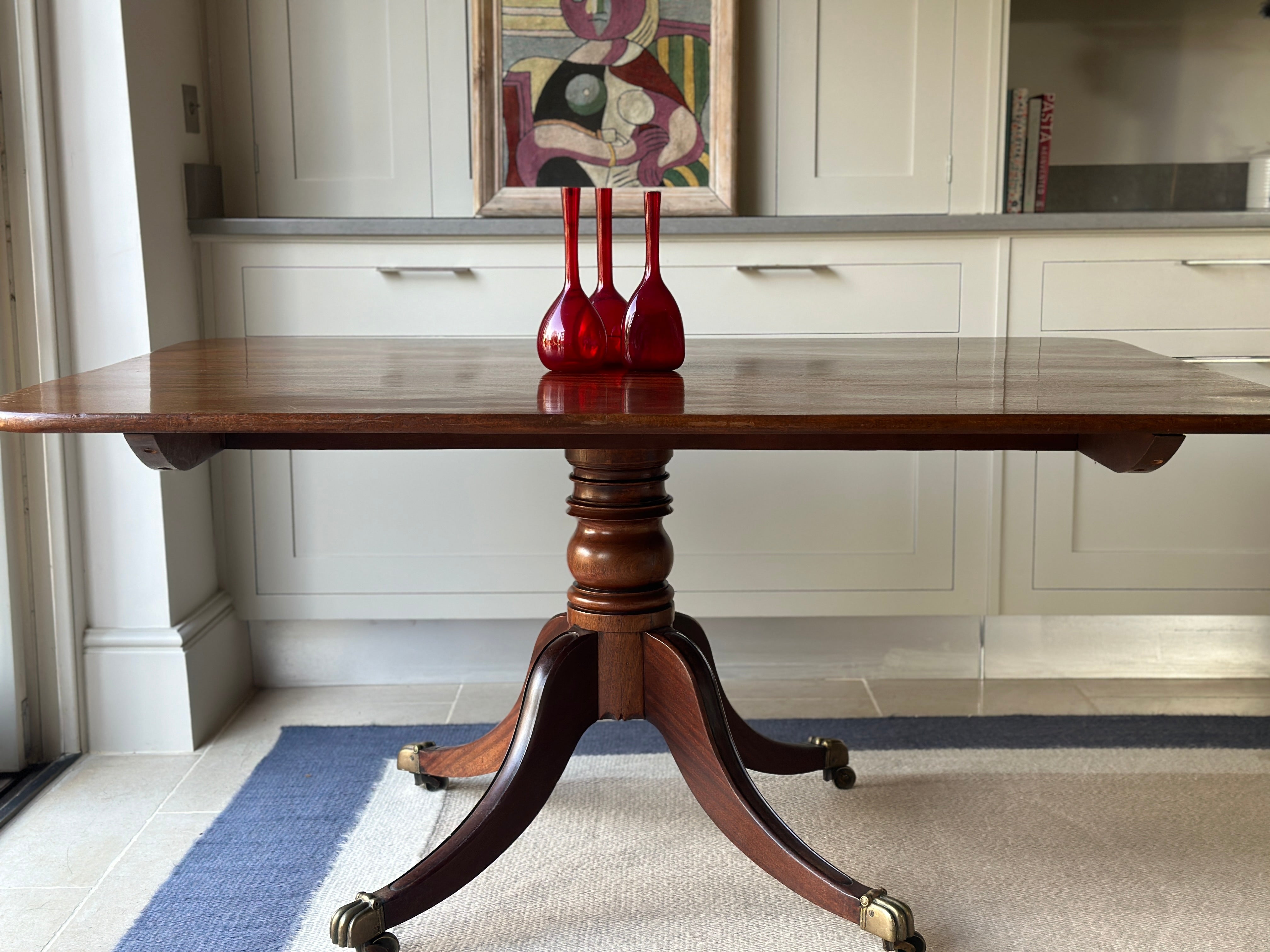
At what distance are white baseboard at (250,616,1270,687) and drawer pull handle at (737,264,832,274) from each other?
0.74 metres

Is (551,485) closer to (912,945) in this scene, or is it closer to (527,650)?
(527,650)

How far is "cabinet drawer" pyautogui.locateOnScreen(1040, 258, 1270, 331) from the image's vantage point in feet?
7.26

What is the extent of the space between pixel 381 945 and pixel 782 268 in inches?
55.8

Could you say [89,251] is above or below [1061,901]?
above

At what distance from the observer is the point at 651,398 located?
1.14m

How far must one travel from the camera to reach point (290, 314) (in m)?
2.24

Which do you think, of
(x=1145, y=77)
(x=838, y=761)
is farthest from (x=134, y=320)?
(x=1145, y=77)

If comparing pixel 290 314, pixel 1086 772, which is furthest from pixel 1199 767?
pixel 290 314

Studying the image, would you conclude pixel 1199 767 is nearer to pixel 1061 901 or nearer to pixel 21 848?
pixel 1061 901

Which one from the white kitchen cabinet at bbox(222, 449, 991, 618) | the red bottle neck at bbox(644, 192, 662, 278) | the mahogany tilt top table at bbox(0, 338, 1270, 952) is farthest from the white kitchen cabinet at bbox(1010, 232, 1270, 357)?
the red bottle neck at bbox(644, 192, 662, 278)

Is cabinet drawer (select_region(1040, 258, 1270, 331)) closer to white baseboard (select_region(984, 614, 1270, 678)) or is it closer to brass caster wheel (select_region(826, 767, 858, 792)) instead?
white baseboard (select_region(984, 614, 1270, 678))

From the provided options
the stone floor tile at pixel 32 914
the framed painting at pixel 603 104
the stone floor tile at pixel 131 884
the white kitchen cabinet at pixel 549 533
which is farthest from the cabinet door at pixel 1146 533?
the stone floor tile at pixel 32 914

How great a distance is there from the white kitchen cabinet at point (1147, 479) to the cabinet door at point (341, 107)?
1241mm

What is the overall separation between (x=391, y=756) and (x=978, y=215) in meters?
1.49
